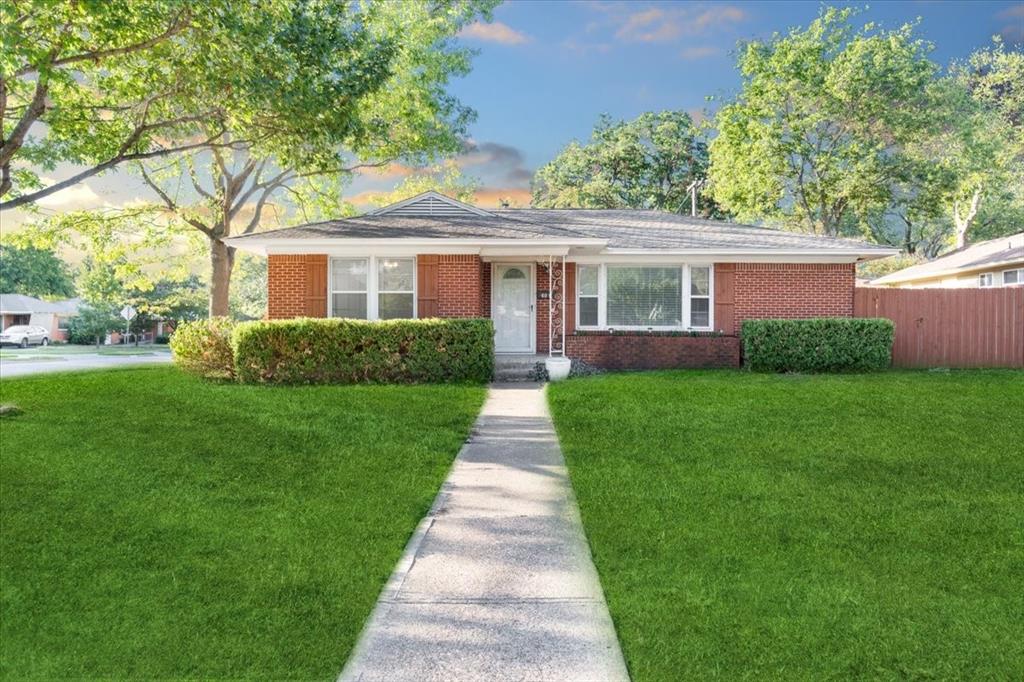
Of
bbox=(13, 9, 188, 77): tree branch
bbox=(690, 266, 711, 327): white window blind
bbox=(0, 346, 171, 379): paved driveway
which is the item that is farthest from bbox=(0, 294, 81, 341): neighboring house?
bbox=(690, 266, 711, 327): white window blind

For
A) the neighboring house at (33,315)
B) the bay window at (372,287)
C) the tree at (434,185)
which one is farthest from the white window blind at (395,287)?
the neighboring house at (33,315)

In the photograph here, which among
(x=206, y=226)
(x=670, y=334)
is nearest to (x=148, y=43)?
(x=670, y=334)

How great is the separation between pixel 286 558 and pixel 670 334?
12202 millimetres

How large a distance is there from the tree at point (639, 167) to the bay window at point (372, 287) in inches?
923

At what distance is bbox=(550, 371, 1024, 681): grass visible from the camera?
358 centimetres

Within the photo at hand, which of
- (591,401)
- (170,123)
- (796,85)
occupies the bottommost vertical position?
(591,401)

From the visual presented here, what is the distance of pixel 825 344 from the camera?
14227mm

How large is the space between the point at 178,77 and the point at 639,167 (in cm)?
3039

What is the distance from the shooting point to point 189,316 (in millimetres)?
51594

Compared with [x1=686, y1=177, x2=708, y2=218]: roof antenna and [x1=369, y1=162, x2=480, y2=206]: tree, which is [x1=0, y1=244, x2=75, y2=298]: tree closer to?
[x1=369, y1=162, x2=480, y2=206]: tree

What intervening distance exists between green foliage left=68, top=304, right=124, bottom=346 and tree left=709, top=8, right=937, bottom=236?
44.8 meters

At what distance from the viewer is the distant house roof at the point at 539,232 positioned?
14.7 meters

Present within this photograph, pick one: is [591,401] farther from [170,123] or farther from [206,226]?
[206,226]

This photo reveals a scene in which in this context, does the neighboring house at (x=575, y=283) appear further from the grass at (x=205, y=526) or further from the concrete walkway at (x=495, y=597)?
the concrete walkway at (x=495, y=597)
